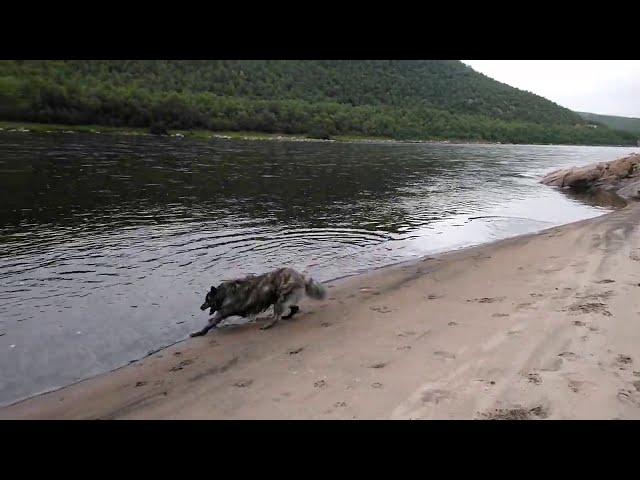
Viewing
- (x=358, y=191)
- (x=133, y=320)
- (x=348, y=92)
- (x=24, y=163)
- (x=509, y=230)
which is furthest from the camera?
(x=348, y=92)

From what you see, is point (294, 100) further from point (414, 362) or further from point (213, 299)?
Result: point (414, 362)

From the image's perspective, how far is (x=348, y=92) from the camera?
160 metres

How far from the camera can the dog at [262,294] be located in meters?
8.61

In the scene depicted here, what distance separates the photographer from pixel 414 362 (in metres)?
6.12

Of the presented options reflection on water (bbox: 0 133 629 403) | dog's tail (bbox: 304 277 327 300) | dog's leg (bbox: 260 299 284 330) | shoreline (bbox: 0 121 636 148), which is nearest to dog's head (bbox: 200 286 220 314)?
reflection on water (bbox: 0 133 629 403)

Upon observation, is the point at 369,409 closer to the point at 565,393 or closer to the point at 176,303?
the point at 565,393

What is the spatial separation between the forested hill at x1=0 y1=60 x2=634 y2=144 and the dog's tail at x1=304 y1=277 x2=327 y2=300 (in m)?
78.4

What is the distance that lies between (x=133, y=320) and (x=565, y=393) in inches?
289

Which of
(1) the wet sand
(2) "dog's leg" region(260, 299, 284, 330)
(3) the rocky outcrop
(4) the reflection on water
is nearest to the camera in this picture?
(1) the wet sand

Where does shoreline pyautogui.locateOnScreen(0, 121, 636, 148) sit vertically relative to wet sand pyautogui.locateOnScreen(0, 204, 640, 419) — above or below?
above

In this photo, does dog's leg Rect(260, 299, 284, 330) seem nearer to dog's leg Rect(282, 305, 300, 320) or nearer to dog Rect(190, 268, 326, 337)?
dog Rect(190, 268, 326, 337)

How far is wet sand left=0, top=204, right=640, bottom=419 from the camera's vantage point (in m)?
5.01
